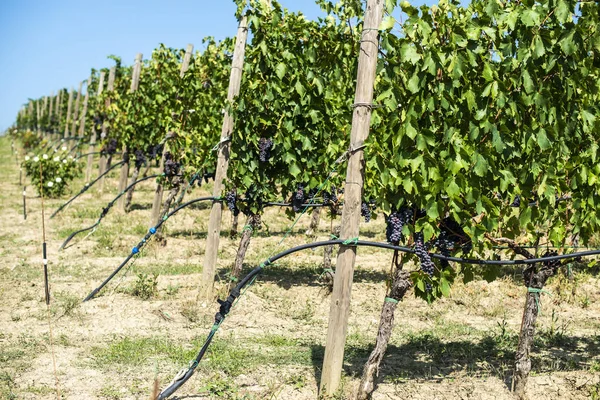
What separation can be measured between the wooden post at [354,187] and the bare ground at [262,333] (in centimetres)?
43

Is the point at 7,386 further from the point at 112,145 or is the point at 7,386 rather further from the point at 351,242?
the point at 112,145

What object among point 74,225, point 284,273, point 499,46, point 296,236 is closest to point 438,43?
point 499,46

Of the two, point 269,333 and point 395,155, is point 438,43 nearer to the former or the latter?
point 395,155

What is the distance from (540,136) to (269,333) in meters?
3.50

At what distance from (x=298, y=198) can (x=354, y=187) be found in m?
3.88

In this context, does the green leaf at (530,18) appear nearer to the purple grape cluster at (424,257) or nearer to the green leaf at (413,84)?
the green leaf at (413,84)

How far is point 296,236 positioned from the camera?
43.3ft

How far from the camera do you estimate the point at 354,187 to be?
4.88 m

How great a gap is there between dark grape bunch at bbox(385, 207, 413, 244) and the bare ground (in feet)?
4.17

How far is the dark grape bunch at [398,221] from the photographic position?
5.11m

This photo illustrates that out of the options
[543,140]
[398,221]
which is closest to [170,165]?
[398,221]

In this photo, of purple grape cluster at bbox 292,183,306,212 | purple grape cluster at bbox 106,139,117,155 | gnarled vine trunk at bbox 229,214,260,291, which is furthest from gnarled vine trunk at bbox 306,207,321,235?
purple grape cluster at bbox 106,139,117,155


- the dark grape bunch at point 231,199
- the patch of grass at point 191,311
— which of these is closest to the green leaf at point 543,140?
the patch of grass at point 191,311

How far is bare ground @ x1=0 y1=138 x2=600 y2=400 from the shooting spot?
17.7 feet
